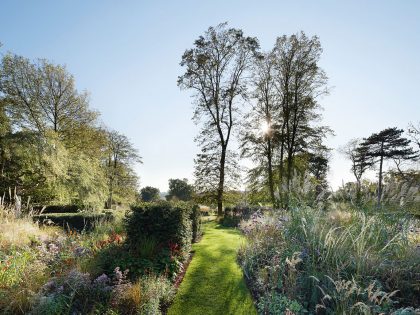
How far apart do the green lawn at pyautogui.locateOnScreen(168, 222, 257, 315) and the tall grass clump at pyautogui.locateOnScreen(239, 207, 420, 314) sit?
0.40m

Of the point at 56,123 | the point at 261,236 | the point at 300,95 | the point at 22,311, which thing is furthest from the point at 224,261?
the point at 56,123

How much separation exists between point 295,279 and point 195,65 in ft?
66.2

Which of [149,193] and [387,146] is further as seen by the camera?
[149,193]

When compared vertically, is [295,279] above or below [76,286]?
above

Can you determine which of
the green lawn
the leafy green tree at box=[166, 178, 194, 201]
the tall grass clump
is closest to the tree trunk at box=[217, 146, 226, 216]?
the green lawn

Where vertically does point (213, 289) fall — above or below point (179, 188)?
below

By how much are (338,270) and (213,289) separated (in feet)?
9.92

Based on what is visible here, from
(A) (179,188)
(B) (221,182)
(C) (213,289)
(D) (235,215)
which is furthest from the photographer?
(A) (179,188)

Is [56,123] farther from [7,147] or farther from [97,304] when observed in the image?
[97,304]

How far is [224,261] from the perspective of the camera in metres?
8.41

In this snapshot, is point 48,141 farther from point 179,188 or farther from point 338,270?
point 179,188

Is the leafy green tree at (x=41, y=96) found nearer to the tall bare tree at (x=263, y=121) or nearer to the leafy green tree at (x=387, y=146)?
the tall bare tree at (x=263, y=121)

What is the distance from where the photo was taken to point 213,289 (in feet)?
21.1

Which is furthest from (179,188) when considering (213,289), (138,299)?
(138,299)
